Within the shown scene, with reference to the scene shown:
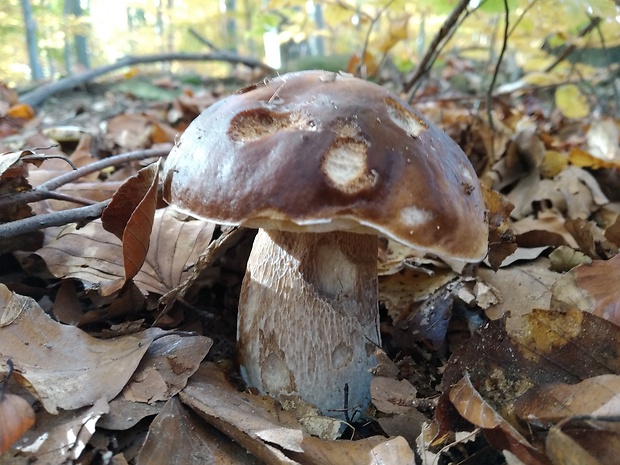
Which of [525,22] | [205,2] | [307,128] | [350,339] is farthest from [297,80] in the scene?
[205,2]

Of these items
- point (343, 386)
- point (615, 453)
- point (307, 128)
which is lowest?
point (343, 386)

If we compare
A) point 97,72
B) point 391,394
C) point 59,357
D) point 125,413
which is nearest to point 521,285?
point 391,394

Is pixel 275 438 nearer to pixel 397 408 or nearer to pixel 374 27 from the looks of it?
pixel 397 408

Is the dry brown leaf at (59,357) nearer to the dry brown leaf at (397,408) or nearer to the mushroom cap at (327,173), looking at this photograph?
the mushroom cap at (327,173)

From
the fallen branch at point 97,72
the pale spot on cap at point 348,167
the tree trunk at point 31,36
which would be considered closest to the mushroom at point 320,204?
the pale spot on cap at point 348,167

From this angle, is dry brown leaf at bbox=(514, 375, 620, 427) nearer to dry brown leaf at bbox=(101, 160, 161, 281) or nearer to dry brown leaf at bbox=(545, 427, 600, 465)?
dry brown leaf at bbox=(545, 427, 600, 465)

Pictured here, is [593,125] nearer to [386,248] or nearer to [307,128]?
[386,248]
